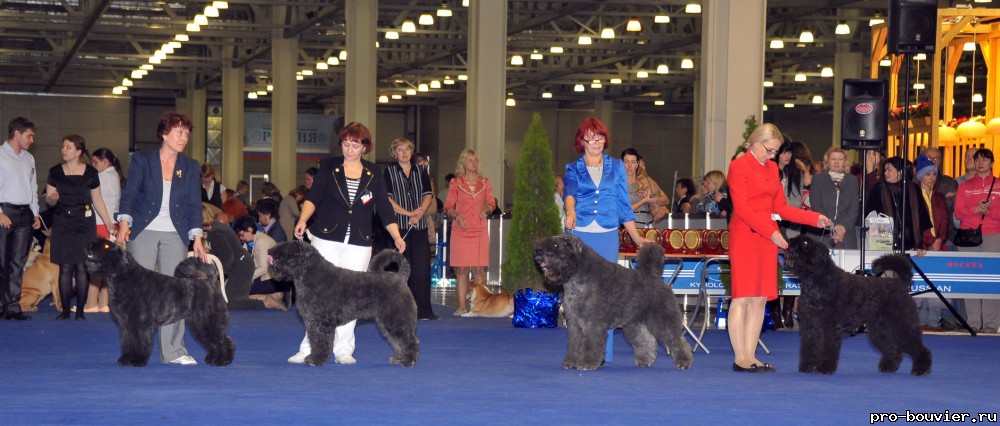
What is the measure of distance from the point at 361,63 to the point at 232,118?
A: 13.7m

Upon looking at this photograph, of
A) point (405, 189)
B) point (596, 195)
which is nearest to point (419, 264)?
point (405, 189)

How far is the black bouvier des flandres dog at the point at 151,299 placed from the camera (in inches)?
267

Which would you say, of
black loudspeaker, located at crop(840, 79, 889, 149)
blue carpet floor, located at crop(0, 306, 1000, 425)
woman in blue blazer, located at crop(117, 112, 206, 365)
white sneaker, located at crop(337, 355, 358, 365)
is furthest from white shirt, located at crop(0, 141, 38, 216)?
black loudspeaker, located at crop(840, 79, 889, 149)

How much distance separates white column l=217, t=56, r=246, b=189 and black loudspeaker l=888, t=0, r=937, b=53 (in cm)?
2501

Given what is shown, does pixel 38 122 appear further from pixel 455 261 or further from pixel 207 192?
pixel 455 261

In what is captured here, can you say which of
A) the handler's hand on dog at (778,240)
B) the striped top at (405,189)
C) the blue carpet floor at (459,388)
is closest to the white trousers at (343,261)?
the blue carpet floor at (459,388)

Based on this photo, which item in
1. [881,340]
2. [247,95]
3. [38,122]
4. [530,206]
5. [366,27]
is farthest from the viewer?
[247,95]

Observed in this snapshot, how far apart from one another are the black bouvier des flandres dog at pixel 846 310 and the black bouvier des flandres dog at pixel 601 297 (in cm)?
72

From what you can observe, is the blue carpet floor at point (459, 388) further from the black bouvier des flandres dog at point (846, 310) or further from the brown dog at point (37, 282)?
the brown dog at point (37, 282)

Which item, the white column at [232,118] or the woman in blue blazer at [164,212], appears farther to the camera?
the white column at [232,118]

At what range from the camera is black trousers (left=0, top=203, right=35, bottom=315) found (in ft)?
33.1

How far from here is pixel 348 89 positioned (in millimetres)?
20953

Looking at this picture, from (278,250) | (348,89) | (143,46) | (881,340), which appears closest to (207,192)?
(348,89)

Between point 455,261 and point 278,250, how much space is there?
508 centimetres
